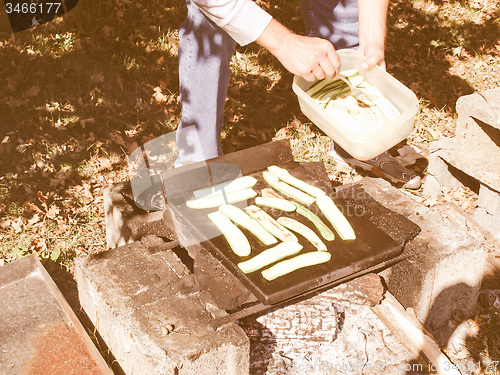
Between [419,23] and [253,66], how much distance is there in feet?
9.43

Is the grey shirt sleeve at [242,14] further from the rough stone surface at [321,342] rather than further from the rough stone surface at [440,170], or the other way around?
the rough stone surface at [440,170]

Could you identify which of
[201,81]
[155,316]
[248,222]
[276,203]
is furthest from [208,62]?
[155,316]

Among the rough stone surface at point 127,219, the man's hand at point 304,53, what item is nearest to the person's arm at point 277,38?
the man's hand at point 304,53

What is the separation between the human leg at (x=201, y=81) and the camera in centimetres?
453

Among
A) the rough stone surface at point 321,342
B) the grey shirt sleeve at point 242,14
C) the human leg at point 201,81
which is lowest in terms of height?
the rough stone surface at point 321,342

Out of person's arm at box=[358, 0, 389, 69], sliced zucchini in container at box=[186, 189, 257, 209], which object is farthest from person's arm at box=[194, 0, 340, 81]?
sliced zucchini in container at box=[186, 189, 257, 209]

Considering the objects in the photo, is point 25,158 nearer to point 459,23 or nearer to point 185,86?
point 185,86

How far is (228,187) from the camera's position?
392 cm

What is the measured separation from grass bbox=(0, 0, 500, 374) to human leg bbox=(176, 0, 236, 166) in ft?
3.83

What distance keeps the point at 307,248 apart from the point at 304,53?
1.21 metres

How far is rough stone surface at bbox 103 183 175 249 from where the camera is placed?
158 inches

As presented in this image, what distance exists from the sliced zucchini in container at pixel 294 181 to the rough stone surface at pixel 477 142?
1662mm

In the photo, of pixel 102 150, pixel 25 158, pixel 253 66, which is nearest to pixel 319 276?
pixel 102 150

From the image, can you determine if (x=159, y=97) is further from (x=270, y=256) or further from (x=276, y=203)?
(x=270, y=256)
